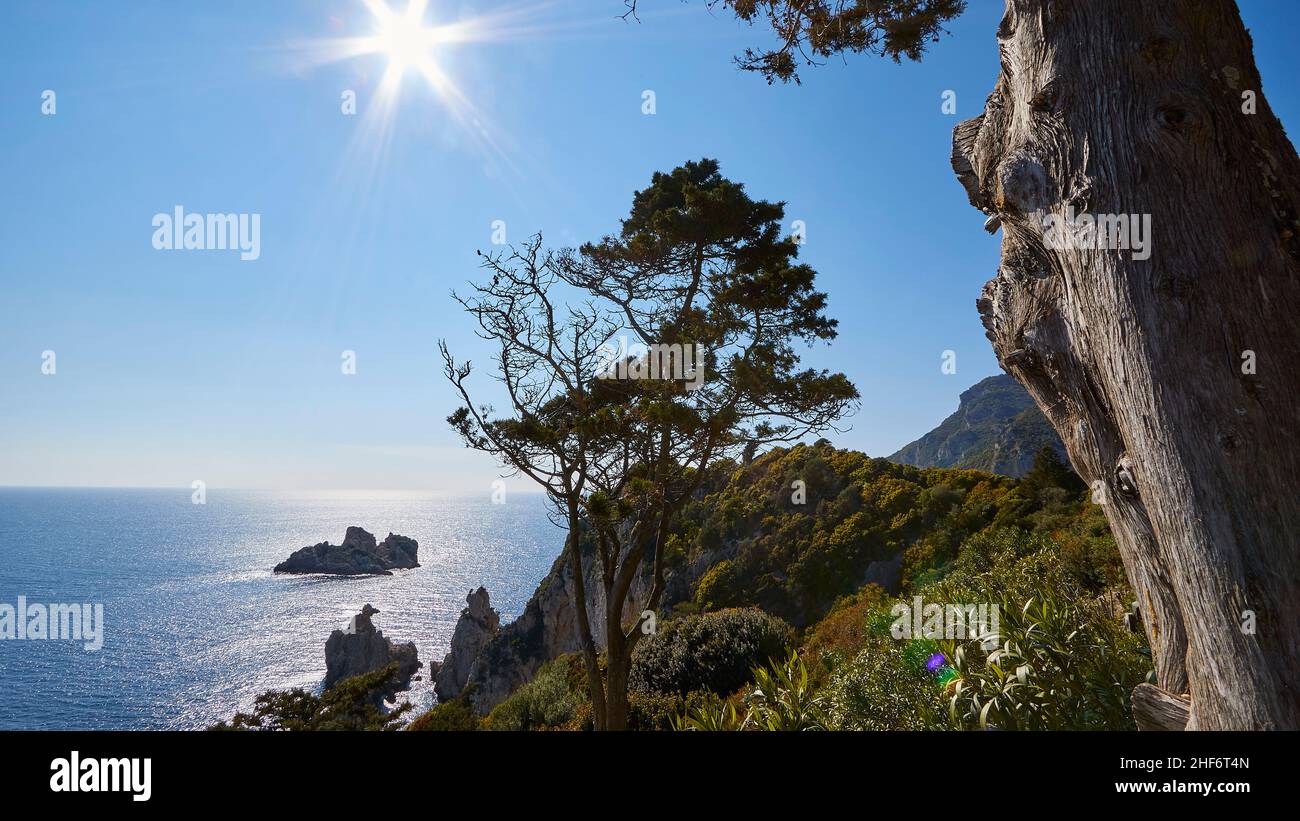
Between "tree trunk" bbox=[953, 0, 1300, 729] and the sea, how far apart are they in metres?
10.2

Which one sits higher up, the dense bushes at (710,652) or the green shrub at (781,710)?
the green shrub at (781,710)

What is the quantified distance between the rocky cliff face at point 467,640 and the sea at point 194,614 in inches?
150

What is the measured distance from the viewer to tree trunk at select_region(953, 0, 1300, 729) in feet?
7.65

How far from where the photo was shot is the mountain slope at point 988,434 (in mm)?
32500

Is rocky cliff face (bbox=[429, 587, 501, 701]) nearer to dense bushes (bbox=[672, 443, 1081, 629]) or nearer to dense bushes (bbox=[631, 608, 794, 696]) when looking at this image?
dense bushes (bbox=[672, 443, 1081, 629])

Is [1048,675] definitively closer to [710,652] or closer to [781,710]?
[781,710]

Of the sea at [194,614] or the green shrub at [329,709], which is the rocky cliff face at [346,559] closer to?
the sea at [194,614]

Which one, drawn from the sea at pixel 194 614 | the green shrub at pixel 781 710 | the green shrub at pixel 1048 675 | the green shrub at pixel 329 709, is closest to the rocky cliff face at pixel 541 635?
the sea at pixel 194 614

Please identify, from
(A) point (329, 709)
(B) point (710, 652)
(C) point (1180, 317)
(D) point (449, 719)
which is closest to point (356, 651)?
(D) point (449, 719)

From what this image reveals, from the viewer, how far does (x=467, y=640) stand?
116ft
